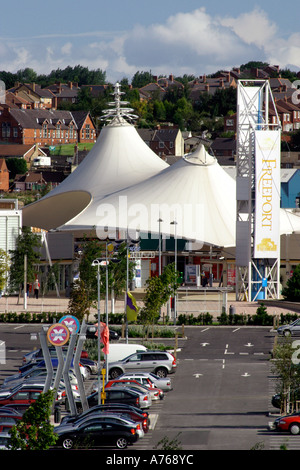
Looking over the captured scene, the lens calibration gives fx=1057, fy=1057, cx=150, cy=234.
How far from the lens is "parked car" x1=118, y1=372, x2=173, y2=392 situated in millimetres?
36906

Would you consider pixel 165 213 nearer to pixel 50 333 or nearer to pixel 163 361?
pixel 163 361

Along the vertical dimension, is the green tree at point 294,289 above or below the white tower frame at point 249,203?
below

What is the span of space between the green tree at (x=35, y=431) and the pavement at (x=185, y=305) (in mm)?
32744

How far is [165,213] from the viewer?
243 ft

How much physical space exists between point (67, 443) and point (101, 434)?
944mm

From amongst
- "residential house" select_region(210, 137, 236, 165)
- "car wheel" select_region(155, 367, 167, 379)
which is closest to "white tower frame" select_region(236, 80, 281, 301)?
"car wheel" select_region(155, 367, 167, 379)

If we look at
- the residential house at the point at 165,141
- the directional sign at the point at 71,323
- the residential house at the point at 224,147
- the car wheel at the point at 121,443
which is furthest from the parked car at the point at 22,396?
the residential house at the point at 165,141

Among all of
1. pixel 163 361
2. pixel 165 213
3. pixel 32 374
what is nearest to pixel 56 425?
pixel 32 374

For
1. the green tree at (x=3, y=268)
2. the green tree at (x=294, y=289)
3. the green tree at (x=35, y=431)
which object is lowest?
the green tree at (x=35, y=431)

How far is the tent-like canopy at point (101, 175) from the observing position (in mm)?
79875

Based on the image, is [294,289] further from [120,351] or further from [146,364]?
[146,364]

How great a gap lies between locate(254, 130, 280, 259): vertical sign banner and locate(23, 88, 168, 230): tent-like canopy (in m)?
17.2

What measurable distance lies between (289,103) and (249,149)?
120m

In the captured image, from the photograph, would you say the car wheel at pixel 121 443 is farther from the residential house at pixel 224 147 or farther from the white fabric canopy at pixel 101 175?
the residential house at pixel 224 147
